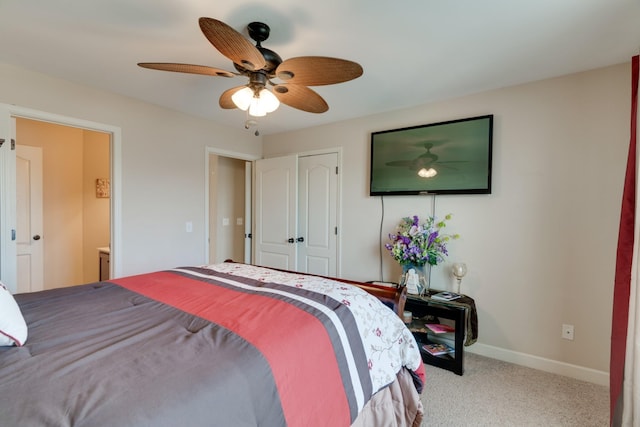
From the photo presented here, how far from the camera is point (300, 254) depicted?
3.77 meters

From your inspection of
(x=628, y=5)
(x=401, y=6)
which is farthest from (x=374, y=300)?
(x=628, y=5)

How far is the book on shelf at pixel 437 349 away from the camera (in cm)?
245

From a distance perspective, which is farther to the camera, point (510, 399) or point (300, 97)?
point (510, 399)

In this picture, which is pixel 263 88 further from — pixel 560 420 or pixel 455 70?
pixel 560 420

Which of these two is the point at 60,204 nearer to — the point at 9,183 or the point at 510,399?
the point at 9,183

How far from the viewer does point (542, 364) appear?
2395 millimetres

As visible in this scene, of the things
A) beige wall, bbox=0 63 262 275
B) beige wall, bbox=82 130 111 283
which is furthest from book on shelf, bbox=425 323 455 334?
beige wall, bbox=82 130 111 283

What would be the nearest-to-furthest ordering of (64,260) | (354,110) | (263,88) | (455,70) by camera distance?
(263,88) < (455,70) < (354,110) < (64,260)

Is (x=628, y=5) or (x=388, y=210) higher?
(x=628, y=5)

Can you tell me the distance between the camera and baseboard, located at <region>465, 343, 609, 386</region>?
7.25ft

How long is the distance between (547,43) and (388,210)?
1789 mm

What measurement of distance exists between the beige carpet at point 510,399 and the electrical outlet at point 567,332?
305 mm

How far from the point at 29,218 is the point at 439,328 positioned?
14.7 feet

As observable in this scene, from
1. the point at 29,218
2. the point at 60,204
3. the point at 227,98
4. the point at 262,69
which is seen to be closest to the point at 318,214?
the point at 227,98
